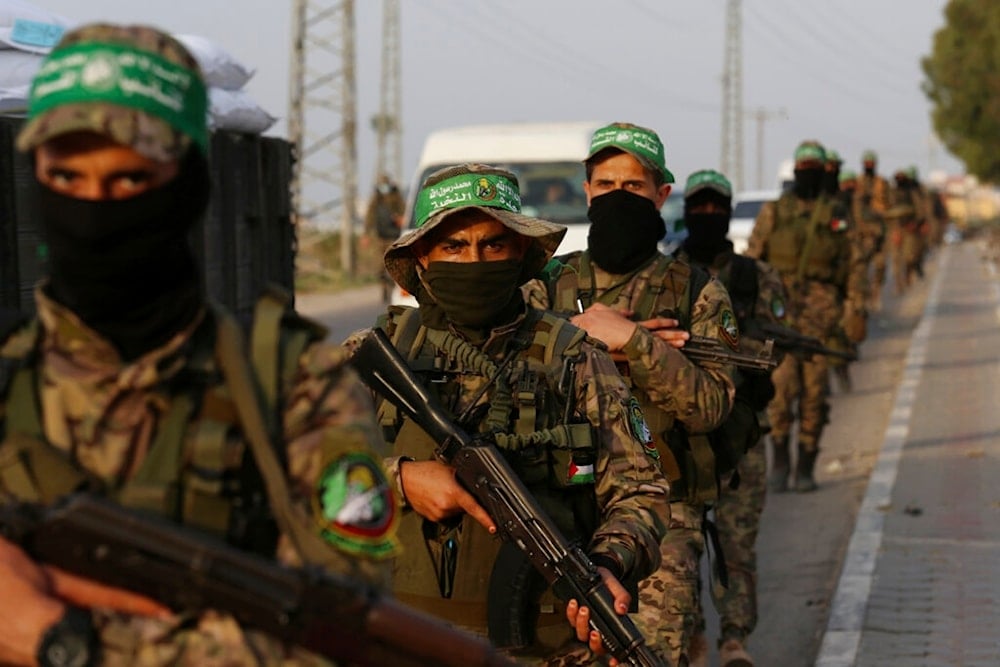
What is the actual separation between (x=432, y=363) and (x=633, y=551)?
2.02 ft

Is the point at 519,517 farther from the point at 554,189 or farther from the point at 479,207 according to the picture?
the point at 554,189

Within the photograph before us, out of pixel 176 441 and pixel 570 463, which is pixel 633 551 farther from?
pixel 176 441

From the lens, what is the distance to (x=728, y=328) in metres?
5.46

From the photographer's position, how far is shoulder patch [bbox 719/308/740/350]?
5422mm

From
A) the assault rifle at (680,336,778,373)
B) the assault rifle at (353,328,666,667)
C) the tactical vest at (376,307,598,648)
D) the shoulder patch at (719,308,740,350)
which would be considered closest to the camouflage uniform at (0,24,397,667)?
the assault rifle at (353,328,666,667)

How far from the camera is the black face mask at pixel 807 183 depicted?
479 inches

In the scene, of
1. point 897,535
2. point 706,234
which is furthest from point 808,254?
point 706,234

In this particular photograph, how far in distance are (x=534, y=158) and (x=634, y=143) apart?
802 centimetres

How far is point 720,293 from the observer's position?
18.0ft

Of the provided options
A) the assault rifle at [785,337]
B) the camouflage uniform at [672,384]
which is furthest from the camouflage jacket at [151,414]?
the assault rifle at [785,337]

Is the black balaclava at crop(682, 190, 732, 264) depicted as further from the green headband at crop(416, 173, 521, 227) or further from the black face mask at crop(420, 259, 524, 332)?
the black face mask at crop(420, 259, 524, 332)

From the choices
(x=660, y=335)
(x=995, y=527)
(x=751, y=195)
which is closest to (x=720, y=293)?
(x=660, y=335)

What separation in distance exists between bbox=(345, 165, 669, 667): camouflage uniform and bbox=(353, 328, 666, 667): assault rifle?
0.08 metres

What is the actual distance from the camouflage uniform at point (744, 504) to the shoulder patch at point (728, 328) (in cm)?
61
